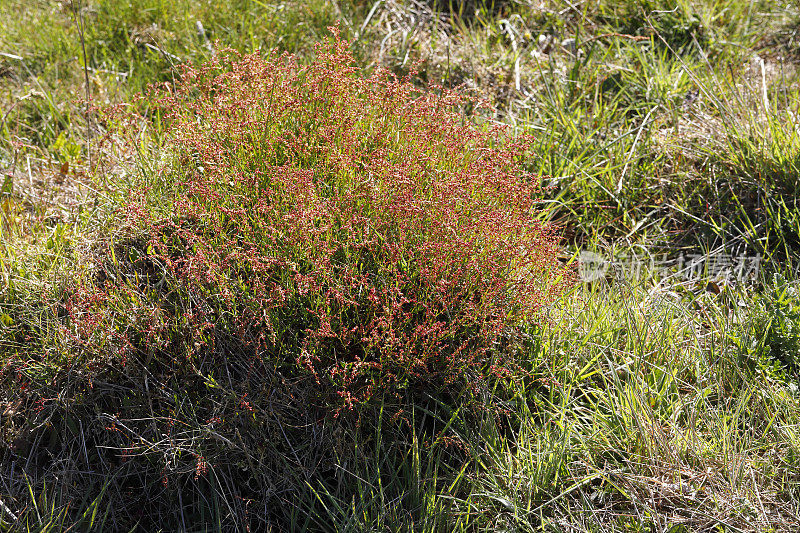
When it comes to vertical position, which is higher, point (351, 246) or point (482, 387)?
point (351, 246)

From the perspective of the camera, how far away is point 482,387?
2.26 meters

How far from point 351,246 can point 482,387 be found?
0.67 meters

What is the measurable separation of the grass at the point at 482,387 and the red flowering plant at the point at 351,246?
0.29 feet

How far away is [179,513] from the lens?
2.22 metres

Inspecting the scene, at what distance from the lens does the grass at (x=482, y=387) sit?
2.11 m

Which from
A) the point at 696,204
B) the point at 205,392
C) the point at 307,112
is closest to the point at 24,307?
the point at 205,392
